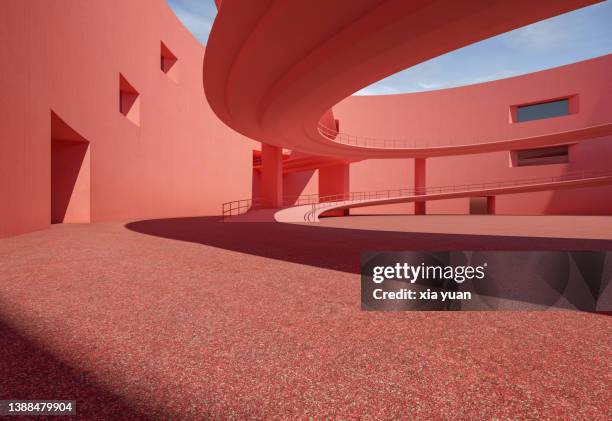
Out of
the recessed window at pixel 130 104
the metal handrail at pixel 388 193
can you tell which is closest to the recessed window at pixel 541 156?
the metal handrail at pixel 388 193

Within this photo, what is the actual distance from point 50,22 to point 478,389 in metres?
13.1

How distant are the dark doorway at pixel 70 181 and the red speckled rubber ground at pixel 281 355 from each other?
9576 millimetres

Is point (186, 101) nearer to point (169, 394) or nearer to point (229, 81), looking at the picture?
point (229, 81)

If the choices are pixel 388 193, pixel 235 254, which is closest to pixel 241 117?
pixel 235 254

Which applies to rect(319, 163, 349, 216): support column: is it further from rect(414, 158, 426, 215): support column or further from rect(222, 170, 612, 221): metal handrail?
rect(414, 158, 426, 215): support column

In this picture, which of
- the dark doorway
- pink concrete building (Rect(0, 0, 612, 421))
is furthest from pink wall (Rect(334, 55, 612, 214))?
the dark doorway

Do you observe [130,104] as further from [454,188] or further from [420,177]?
[454,188]

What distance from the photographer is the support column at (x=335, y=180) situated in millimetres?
26766

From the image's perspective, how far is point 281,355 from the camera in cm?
184

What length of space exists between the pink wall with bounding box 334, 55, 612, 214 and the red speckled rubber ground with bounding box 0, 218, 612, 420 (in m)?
27.8

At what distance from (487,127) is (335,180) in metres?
15.2

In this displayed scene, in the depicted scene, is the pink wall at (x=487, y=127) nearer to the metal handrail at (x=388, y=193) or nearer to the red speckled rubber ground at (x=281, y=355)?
the metal handrail at (x=388, y=193)

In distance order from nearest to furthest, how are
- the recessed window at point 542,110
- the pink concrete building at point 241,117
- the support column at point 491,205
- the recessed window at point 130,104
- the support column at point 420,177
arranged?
1. the pink concrete building at point 241,117
2. the recessed window at point 130,104
3. the recessed window at point 542,110
4. the support column at point 491,205
5. the support column at point 420,177

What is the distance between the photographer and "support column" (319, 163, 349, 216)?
87.8 feet
